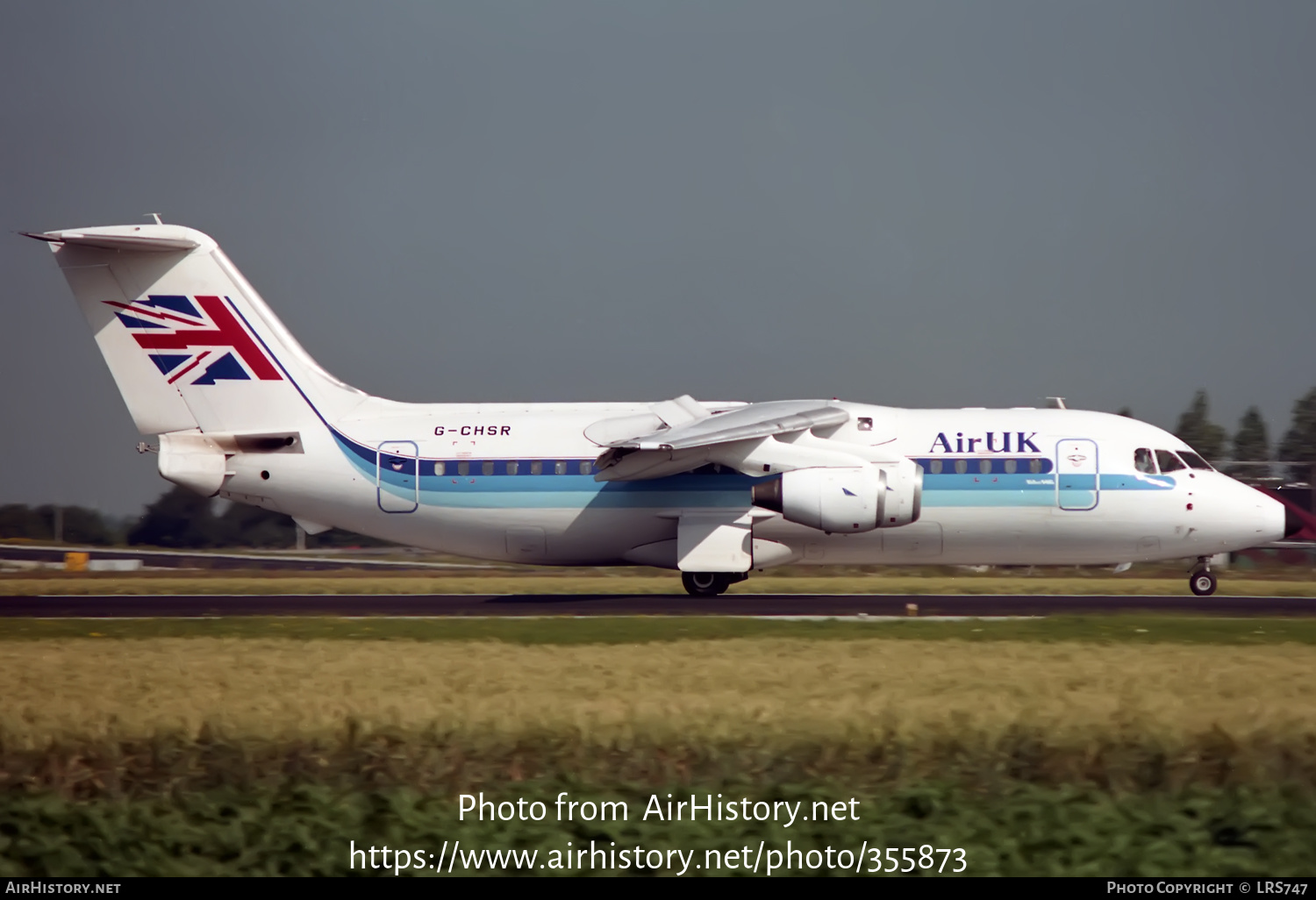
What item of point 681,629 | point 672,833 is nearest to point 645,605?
point 681,629

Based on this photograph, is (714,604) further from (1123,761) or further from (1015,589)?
(1123,761)

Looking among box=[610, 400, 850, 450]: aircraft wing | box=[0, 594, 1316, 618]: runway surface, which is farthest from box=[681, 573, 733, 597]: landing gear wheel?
box=[610, 400, 850, 450]: aircraft wing

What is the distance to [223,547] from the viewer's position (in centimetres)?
6619

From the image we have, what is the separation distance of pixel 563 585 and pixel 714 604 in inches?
290

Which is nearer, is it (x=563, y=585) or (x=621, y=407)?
(x=621, y=407)

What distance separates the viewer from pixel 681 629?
725 inches

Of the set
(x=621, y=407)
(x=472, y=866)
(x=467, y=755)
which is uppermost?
(x=621, y=407)

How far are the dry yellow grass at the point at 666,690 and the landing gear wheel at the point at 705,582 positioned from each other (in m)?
11.1

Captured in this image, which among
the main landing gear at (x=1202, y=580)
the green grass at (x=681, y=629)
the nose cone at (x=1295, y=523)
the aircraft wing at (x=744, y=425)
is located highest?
the aircraft wing at (x=744, y=425)

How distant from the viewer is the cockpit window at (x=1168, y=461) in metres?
26.5

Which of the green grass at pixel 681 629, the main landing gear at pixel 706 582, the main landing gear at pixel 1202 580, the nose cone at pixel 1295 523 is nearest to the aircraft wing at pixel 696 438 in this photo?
the main landing gear at pixel 706 582

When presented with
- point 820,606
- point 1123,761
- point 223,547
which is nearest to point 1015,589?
point 820,606

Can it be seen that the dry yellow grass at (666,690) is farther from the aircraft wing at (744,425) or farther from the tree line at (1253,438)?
the tree line at (1253,438)

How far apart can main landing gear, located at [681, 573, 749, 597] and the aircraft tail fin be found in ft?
25.6
